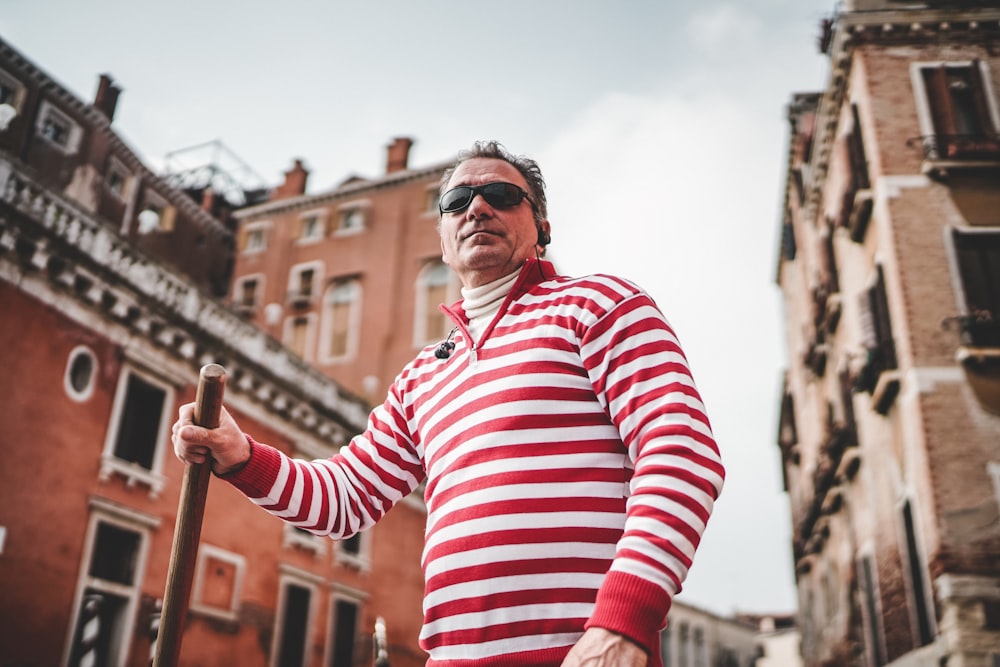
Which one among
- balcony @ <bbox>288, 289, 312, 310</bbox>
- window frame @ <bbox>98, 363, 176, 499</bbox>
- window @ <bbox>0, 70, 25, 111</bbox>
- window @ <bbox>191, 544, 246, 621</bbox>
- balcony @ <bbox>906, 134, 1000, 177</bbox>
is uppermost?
window @ <bbox>0, 70, 25, 111</bbox>

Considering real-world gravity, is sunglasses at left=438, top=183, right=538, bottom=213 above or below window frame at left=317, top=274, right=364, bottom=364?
below

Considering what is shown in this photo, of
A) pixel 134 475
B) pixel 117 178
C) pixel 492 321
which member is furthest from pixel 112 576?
pixel 117 178

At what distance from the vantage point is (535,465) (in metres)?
1.88

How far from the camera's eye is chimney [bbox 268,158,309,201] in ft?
95.5

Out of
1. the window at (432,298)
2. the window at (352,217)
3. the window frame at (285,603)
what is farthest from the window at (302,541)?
the window at (352,217)

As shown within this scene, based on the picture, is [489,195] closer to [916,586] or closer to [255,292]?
[916,586]

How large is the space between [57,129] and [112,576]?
15.4 m

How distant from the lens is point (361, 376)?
24.1m

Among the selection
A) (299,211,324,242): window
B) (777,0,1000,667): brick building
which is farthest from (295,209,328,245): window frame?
(777,0,1000,667): brick building

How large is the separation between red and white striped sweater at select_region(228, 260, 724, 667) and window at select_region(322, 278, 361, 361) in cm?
2282

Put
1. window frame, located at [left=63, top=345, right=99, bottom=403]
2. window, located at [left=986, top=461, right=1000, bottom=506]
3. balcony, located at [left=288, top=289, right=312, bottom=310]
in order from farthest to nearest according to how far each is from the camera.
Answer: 1. balcony, located at [left=288, top=289, right=312, bottom=310]
2. window frame, located at [left=63, top=345, right=99, bottom=403]
3. window, located at [left=986, top=461, right=1000, bottom=506]

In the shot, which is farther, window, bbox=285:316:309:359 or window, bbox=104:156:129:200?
window, bbox=285:316:309:359

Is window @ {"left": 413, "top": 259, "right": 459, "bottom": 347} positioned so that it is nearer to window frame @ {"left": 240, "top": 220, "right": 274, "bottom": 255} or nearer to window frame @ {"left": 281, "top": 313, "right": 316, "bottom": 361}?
window frame @ {"left": 281, "top": 313, "right": 316, "bottom": 361}

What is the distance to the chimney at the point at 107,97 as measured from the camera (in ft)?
83.8
